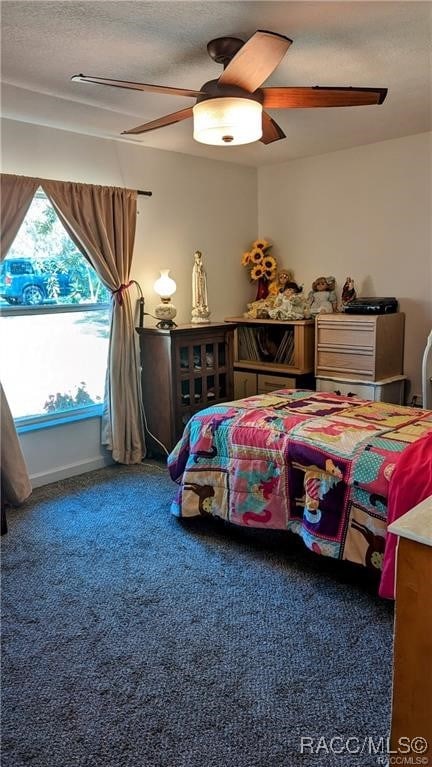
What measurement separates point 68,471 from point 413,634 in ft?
9.98

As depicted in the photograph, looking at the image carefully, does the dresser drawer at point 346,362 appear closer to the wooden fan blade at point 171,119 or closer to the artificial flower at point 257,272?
the artificial flower at point 257,272

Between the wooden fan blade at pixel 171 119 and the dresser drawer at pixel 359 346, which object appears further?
the dresser drawer at pixel 359 346

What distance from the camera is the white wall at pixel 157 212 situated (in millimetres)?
3494

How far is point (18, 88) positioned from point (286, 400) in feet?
7.57

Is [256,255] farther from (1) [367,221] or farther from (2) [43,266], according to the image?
(2) [43,266]

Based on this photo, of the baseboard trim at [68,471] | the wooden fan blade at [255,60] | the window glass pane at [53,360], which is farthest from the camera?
the baseboard trim at [68,471]

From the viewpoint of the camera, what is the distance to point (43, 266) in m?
3.58

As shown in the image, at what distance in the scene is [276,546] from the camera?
2719mm

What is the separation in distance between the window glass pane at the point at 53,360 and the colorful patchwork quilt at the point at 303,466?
1190mm

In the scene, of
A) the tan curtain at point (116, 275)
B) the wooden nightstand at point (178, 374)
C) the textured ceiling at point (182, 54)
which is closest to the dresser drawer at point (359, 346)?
the wooden nightstand at point (178, 374)

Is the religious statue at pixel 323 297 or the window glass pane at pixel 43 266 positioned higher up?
the window glass pane at pixel 43 266

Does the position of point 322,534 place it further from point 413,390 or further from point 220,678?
point 413,390

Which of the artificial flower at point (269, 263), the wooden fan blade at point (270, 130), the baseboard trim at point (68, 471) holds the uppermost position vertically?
the wooden fan blade at point (270, 130)

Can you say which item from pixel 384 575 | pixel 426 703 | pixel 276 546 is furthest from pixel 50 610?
pixel 426 703
